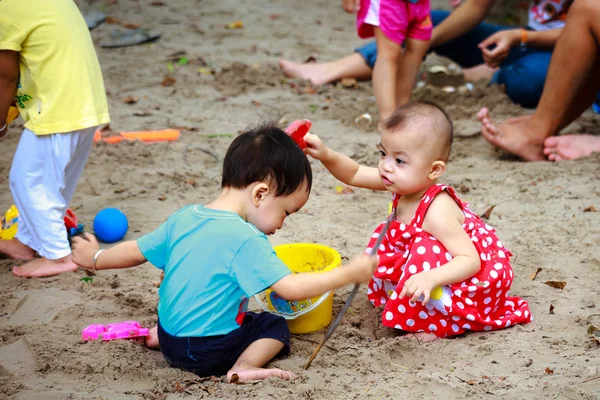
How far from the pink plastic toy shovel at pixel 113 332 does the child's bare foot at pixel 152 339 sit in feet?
0.06

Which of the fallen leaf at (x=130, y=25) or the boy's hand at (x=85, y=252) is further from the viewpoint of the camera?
the fallen leaf at (x=130, y=25)

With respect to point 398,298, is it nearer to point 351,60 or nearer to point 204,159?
point 204,159

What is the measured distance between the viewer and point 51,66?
10.3 ft

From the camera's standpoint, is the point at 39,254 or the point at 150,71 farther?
the point at 150,71

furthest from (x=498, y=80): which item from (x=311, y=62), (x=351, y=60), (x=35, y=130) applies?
(x=35, y=130)

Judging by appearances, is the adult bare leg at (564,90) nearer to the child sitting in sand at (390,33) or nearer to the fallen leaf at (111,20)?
the child sitting in sand at (390,33)

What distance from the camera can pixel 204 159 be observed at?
4.38m

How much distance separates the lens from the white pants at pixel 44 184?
10.5ft

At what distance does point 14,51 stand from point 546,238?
2.50m

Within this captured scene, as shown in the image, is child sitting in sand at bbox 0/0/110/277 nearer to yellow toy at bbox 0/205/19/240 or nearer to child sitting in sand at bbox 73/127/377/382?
yellow toy at bbox 0/205/19/240

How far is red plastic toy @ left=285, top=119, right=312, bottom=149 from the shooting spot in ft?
9.01

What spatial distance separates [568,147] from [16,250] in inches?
120

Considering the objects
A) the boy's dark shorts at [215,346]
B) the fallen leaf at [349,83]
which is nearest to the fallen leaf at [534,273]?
the boy's dark shorts at [215,346]

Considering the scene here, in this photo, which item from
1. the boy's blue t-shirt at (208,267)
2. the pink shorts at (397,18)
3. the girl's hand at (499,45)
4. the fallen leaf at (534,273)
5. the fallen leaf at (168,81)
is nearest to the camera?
the boy's blue t-shirt at (208,267)
